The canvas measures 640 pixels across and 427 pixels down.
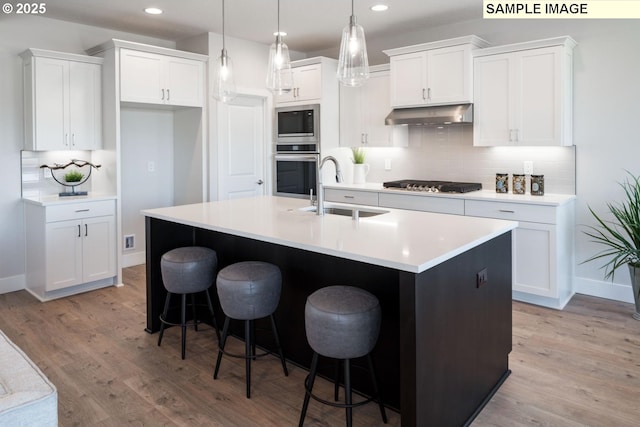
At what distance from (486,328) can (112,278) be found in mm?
3628

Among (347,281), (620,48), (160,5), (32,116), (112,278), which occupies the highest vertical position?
(160,5)

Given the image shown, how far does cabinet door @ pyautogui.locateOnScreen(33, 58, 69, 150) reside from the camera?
4.22m

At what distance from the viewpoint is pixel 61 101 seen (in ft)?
14.3

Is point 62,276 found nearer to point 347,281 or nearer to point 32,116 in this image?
point 32,116

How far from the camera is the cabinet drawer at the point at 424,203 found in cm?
432

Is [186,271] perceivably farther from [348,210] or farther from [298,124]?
[298,124]

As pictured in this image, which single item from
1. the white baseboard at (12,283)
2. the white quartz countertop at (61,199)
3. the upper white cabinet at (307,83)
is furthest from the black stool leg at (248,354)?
the upper white cabinet at (307,83)

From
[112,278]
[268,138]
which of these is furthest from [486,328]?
[268,138]

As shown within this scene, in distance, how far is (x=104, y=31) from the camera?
4867mm

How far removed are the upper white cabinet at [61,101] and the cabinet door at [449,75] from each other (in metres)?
3.23

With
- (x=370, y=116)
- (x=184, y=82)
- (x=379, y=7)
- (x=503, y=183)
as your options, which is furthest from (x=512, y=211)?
(x=184, y=82)

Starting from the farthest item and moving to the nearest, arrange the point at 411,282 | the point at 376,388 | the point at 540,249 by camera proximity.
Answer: the point at 540,249
the point at 376,388
the point at 411,282

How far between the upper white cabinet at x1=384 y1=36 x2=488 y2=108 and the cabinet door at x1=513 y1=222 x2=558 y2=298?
4.41 ft

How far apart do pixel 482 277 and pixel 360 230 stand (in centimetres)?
67
